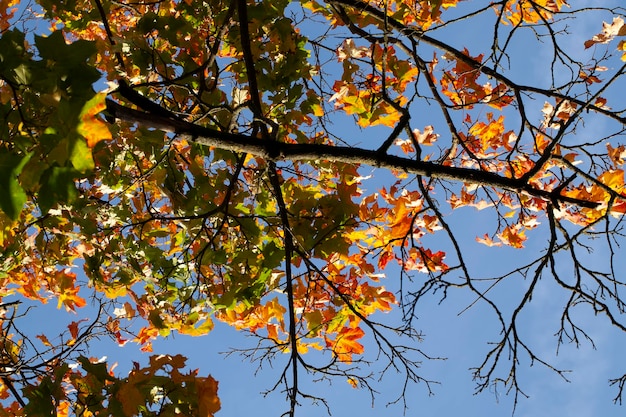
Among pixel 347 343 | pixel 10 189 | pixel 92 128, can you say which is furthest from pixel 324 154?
pixel 347 343

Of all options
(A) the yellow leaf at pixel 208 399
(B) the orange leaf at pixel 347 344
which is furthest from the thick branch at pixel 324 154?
(B) the orange leaf at pixel 347 344

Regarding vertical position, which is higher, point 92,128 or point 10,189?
point 92,128

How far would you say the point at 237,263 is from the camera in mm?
3186

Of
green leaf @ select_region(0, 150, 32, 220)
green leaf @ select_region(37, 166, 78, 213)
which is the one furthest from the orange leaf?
green leaf @ select_region(0, 150, 32, 220)

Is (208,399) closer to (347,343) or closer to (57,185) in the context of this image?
(347,343)

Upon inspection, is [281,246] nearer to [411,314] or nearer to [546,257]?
[411,314]

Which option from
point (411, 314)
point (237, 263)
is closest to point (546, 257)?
point (411, 314)

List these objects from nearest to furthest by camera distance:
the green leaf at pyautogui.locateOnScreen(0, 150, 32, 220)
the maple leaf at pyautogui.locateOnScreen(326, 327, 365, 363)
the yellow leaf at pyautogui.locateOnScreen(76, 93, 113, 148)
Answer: the green leaf at pyautogui.locateOnScreen(0, 150, 32, 220), the yellow leaf at pyautogui.locateOnScreen(76, 93, 113, 148), the maple leaf at pyautogui.locateOnScreen(326, 327, 365, 363)

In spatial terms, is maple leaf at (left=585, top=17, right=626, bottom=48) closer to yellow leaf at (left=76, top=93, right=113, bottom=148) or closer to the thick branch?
the thick branch

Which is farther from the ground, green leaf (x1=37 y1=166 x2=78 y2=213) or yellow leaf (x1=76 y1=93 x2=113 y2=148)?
yellow leaf (x1=76 y1=93 x2=113 y2=148)

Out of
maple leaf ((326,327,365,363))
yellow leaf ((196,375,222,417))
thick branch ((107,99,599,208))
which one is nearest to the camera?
thick branch ((107,99,599,208))

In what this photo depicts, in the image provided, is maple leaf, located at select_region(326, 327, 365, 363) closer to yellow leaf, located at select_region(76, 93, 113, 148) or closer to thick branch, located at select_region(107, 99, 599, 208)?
thick branch, located at select_region(107, 99, 599, 208)

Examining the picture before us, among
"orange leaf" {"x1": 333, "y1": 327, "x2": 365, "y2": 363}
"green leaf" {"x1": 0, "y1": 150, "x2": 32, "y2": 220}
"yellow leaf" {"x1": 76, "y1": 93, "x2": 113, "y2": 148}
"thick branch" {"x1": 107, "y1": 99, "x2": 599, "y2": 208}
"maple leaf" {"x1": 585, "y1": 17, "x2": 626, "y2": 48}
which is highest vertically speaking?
"maple leaf" {"x1": 585, "y1": 17, "x2": 626, "y2": 48}

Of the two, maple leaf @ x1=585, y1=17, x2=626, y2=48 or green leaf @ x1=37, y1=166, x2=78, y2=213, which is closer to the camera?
green leaf @ x1=37, y1=166, x2=78, y2=213
